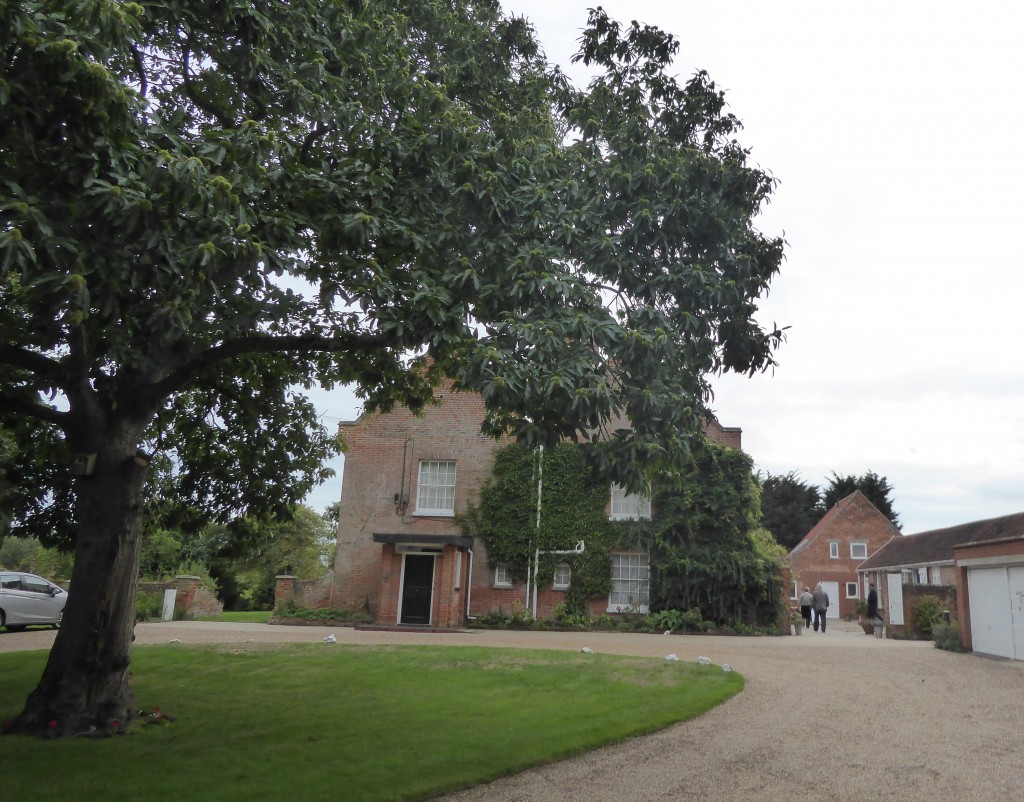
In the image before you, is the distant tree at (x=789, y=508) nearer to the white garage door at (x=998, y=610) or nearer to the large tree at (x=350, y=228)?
the white garage door at (x=998, y=610)

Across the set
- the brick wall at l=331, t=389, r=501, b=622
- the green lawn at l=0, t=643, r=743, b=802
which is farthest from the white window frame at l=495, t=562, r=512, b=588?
the green lawn at l=0, t=643, r=743, b=802

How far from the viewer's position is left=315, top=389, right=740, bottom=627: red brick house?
24938mm

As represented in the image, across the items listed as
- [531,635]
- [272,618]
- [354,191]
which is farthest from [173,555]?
[354,191]

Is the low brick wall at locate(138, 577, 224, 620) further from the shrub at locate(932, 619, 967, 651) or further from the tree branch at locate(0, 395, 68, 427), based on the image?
the shrub at locate(932, 619, 967, 651)

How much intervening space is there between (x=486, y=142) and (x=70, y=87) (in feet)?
15.1

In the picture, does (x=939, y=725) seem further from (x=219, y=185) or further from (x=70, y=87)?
(x=70, y=87)

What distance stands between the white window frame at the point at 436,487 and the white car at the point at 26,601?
35.1 feet

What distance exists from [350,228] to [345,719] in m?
5.78

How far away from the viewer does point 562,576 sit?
85.9 feet

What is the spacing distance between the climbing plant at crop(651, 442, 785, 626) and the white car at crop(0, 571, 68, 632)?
16930 mm

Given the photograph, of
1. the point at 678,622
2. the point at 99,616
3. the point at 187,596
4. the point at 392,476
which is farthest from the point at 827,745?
the point at 187,596

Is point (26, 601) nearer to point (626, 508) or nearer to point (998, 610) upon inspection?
point (626, 508)

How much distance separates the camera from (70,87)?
5770 millimetres

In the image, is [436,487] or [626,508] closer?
[626,508]
